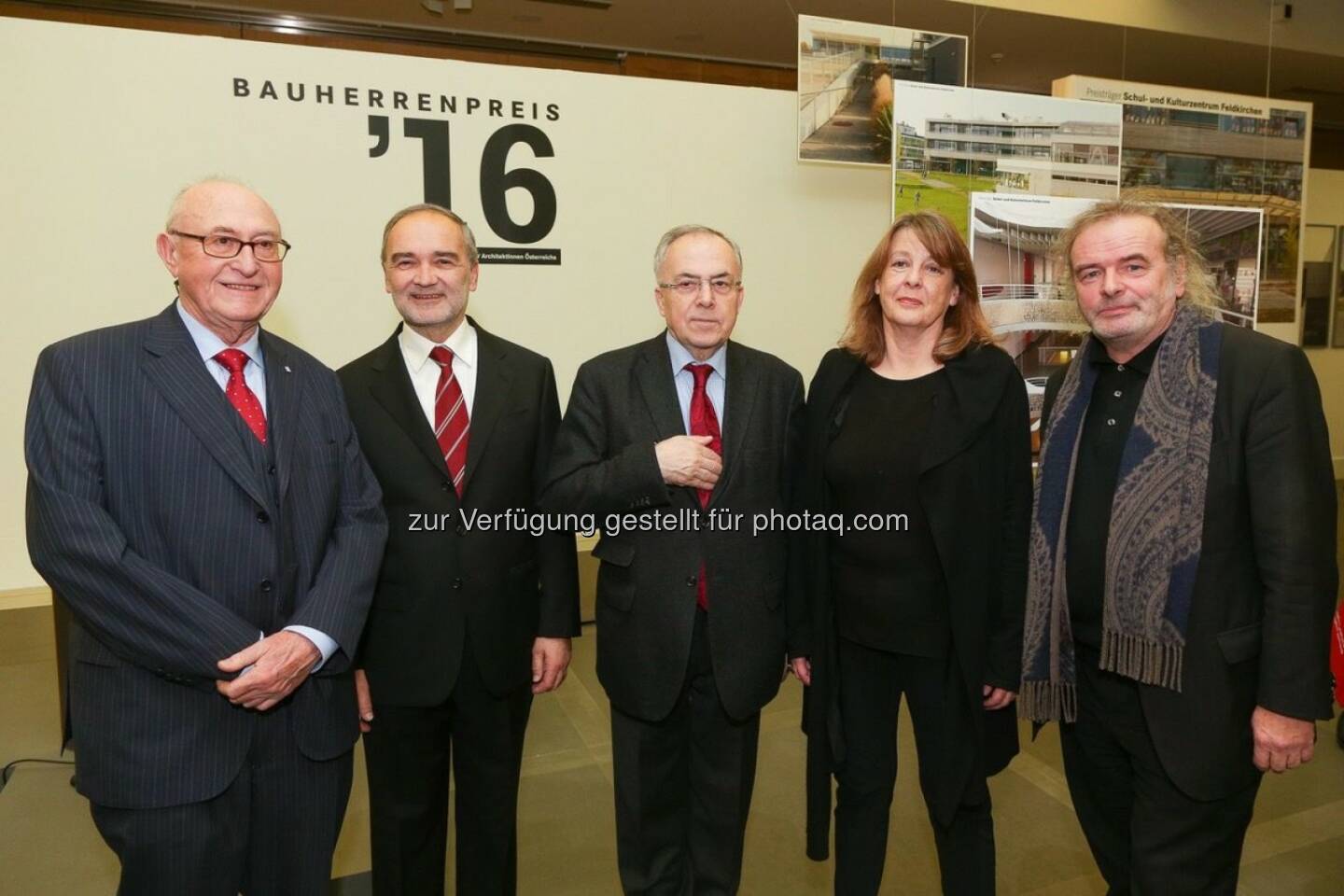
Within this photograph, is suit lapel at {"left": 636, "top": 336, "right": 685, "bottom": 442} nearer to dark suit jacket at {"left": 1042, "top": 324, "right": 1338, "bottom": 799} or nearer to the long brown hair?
the long brown hair

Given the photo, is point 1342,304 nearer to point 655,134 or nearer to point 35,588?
point 655,134

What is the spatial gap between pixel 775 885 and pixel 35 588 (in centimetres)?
312

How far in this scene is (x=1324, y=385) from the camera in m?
8.66

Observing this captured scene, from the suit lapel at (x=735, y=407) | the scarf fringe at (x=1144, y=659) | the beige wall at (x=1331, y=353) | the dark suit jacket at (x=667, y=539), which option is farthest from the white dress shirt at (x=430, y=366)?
the beige wall at (x=1331, y=353)

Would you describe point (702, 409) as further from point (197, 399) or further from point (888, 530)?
point (197, 399)

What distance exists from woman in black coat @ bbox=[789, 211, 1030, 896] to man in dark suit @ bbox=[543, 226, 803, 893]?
143 mm

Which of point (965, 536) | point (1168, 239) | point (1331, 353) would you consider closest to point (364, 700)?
point (965, 536)

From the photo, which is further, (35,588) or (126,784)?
(35,588)

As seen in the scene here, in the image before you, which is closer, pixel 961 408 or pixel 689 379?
pixel 961 408

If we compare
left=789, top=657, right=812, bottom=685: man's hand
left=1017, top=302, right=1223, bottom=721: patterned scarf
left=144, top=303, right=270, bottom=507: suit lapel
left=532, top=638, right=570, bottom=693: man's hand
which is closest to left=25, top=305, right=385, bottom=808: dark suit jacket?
left=144, top=303, right=270, bottom=507: suit lapel

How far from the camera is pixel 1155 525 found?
1.81 metres

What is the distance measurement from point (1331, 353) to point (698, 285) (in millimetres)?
9090

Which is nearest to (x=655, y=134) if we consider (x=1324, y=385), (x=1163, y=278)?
(x=1163, y=278)

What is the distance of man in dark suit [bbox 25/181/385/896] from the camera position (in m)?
1.60
